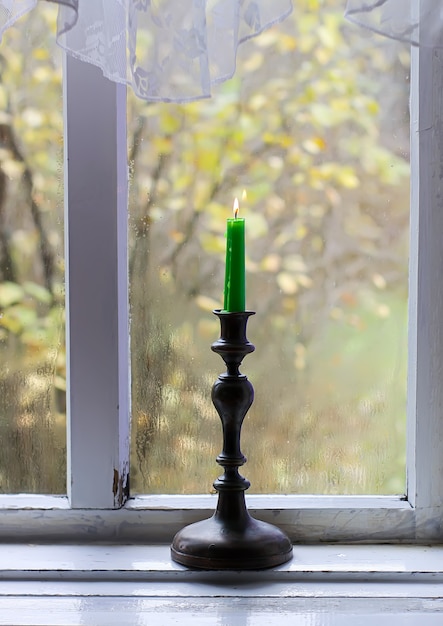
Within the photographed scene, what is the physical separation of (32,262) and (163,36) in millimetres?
431

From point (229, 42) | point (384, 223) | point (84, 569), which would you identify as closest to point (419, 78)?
point (384, 223)

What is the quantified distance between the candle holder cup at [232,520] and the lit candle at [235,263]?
22mm

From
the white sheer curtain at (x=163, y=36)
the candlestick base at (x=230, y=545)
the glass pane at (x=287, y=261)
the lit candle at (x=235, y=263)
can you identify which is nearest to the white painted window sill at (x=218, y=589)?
the candlestick base at (x=230, y=545)

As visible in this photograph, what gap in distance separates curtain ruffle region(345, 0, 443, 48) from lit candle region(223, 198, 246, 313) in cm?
28

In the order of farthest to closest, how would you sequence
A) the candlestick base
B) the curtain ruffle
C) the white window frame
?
the white window frame → the candlestick base → the curtain ruffle

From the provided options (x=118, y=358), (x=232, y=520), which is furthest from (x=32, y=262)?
(x=232, y=520)

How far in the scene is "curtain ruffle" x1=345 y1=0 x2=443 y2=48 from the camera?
36.5 inches

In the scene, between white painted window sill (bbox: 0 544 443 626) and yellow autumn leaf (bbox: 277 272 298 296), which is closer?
white painted window sill (bbox: 0 544 443 626)

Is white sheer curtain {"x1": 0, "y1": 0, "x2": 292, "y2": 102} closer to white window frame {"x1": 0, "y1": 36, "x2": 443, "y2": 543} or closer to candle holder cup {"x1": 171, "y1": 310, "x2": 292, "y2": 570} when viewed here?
white window frame {"x1": 0, "y1": 36, "x2": 443, "y2": 543}

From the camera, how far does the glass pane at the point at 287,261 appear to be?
1207 mm

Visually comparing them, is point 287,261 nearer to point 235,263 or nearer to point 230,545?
point 235,263

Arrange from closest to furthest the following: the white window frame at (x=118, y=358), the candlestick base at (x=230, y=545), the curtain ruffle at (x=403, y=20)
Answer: the curtain ruffle at (x=403, y=20) → the candlestick base at (x=230, y=545) → the white window frame at (x=118, y=358)

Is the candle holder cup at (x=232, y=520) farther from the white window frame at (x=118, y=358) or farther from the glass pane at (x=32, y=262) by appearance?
the glass pane at (x=32, y=262)

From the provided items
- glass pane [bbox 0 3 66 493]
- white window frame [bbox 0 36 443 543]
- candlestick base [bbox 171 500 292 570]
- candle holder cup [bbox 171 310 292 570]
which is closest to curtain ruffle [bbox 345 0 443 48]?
white window frame [bbox 0 36 443 543]
